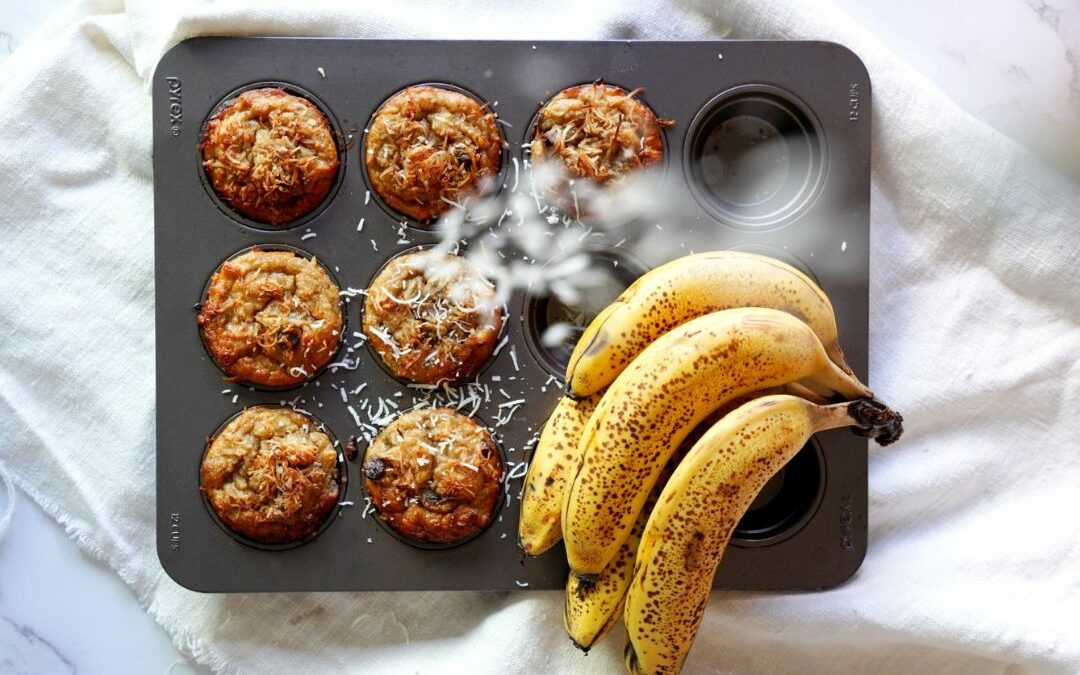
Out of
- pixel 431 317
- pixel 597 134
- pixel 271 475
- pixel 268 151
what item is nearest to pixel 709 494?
pixel 431 317

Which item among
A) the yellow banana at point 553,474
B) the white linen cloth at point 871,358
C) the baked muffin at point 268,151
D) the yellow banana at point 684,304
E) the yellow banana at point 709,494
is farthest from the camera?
the white linen cloth at point 871,358

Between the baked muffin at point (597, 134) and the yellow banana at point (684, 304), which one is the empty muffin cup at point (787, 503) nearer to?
the yellow banana at point (684, 304)

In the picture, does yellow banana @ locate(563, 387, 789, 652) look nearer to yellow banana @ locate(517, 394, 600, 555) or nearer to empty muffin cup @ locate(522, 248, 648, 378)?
yellow banana @ locate(517, 394, 600, 555)

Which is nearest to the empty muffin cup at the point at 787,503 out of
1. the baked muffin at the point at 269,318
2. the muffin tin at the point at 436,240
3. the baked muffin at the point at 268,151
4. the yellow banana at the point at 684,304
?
the muffin tin at the point at 436,240

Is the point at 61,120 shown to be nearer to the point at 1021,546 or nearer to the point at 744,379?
the point at 744,379

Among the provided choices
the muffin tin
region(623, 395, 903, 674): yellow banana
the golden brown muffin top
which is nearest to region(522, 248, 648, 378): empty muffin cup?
the muffin tin

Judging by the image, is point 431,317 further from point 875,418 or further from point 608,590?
point 875,418

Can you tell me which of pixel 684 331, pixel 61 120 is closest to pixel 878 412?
pixel 684 331
